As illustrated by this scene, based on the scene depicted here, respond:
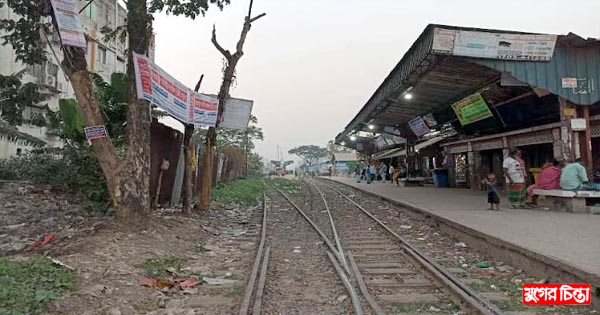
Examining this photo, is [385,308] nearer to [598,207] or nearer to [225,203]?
[598,207]

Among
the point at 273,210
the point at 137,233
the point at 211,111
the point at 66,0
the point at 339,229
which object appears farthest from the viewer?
the point at 273,210

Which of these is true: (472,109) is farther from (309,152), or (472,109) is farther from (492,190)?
(309,152)

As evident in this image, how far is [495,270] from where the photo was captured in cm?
631

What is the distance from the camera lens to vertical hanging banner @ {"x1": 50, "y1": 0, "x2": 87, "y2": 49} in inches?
273

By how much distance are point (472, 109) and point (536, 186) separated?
400 cm

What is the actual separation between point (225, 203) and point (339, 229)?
6.56 metres

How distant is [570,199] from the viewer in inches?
397

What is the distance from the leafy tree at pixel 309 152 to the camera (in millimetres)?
114812

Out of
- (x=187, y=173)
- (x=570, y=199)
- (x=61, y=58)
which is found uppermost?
(x=61, y=58)

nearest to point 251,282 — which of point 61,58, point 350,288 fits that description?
point 350,288

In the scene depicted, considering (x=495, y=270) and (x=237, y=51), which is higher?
(x=237, y=51)

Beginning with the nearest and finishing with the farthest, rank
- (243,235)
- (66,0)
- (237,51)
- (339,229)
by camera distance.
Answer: (66,0)
(243,235)
(339,229)
(237,51)

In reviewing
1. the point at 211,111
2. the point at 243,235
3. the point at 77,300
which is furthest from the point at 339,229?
the point at 77,300

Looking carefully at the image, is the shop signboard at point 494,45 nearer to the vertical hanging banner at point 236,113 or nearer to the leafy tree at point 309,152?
the vertical hanging banner at point 236,113
